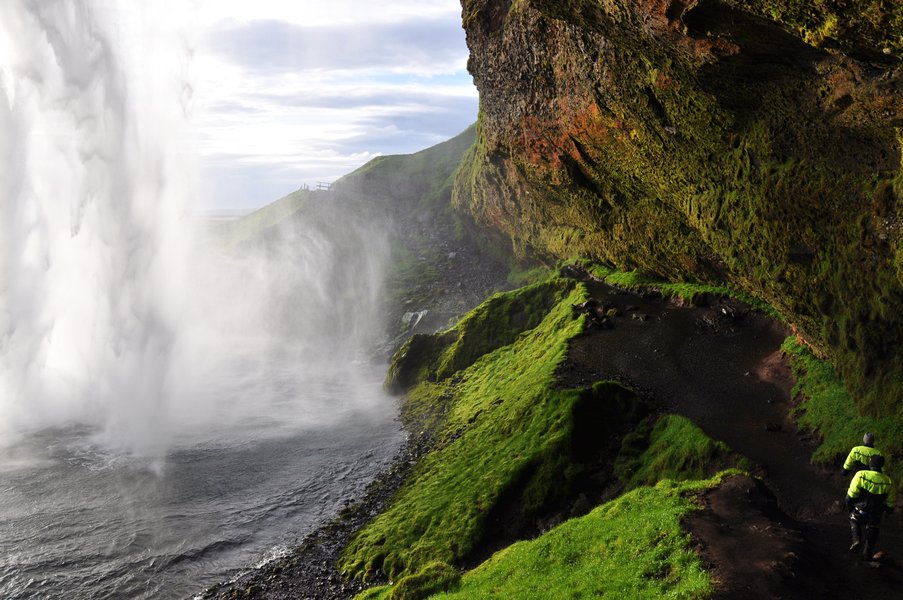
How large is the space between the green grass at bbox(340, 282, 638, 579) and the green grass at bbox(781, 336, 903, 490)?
794 centimetres

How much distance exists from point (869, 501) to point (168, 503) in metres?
32.9

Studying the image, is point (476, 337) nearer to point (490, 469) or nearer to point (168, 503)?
point (490, 469)

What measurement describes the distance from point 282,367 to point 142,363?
23.6 metres

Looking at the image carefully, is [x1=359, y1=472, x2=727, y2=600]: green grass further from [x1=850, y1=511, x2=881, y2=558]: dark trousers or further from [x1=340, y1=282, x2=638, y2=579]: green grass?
[x1=850, y1=511, x2=881, y2=558]: dark trousers

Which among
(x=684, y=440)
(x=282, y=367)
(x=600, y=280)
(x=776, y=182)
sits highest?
(x=776, y=182)

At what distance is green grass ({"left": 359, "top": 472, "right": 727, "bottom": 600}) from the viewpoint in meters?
15.3

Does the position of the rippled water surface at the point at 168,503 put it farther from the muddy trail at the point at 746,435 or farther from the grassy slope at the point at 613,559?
the muddy trail at the point at 746,435

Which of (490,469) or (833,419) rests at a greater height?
(833,419)

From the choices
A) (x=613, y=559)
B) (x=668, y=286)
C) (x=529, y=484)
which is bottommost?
(x=529, y=484)

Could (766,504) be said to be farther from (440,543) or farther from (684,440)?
(440,543)

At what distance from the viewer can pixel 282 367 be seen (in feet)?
229

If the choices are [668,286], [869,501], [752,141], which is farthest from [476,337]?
[869,501]

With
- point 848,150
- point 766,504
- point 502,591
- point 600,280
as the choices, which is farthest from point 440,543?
point 600,280

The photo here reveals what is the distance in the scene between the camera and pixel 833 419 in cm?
2427
